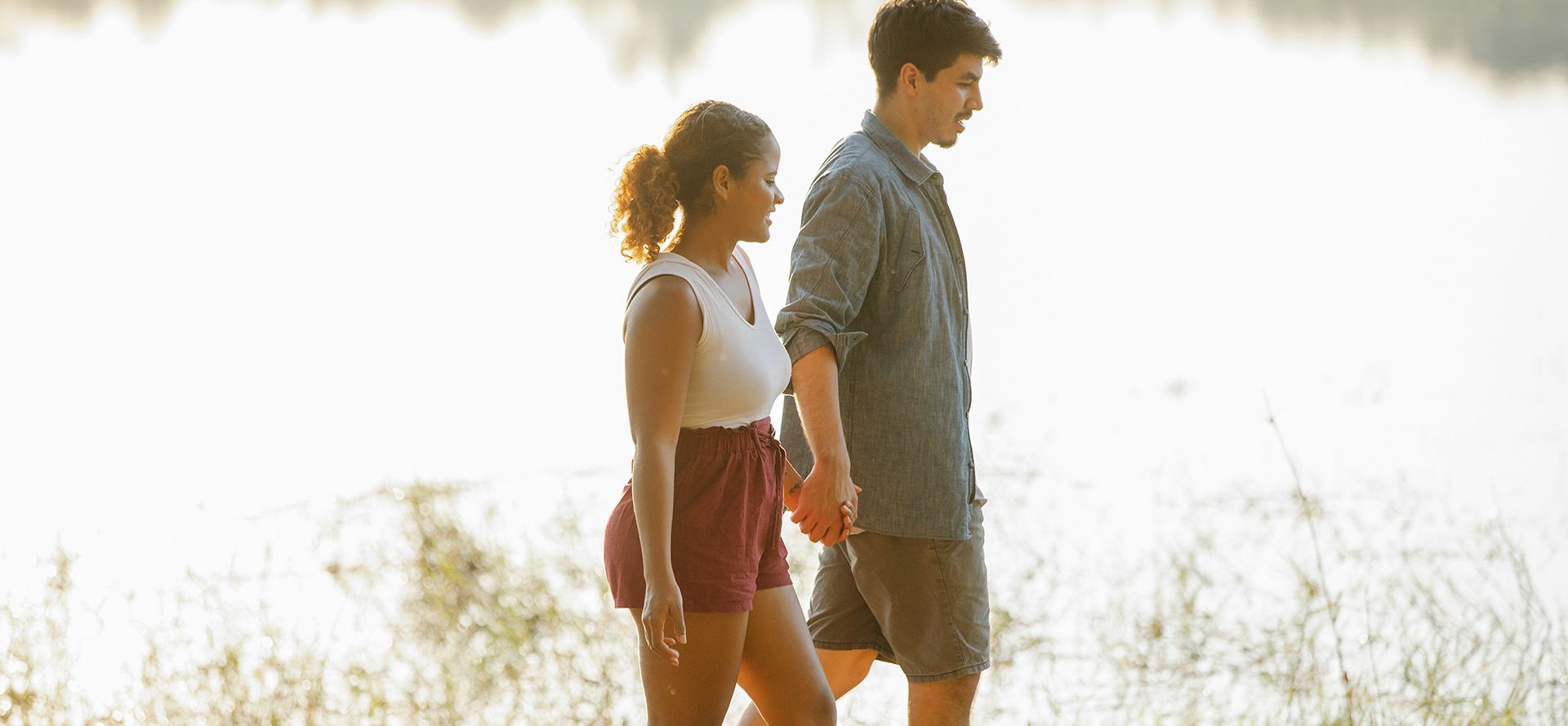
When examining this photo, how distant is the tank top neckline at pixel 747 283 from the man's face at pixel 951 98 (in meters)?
0.38

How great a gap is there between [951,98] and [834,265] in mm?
323

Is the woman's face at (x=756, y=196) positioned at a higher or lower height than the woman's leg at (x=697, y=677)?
higher

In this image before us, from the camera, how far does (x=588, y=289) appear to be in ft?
24.3

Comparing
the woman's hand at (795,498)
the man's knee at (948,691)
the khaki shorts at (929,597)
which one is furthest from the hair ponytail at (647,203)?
the man's knee at (948,691)

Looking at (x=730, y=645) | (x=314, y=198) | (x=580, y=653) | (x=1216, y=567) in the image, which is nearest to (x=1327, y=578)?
(x=1216, y=567)

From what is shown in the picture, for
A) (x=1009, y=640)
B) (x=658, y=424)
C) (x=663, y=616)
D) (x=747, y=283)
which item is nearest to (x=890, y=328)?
(x=747, y=283)

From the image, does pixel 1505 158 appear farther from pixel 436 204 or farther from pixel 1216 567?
pixel 1216 567

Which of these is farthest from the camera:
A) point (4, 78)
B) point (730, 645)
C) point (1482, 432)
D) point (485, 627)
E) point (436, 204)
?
point (4, 78)

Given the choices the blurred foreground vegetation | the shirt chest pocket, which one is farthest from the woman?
the blurred foreground vegetation

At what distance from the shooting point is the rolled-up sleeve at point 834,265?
2.20 metres

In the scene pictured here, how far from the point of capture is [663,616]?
1.90 metres

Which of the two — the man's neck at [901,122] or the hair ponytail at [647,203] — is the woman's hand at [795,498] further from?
the man's neck at [901,122]

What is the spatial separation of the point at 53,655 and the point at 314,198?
20.4 ft

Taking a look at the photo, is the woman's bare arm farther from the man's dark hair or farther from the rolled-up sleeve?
the man's dark hair
